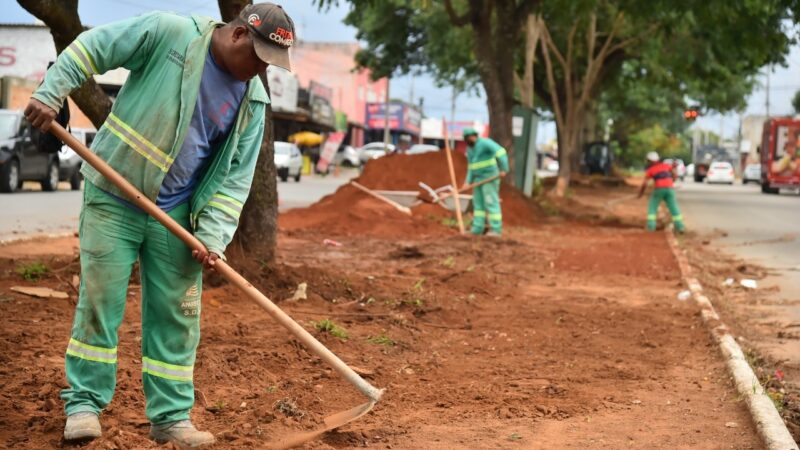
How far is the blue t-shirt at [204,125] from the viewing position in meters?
4.51

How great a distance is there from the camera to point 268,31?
432 cm

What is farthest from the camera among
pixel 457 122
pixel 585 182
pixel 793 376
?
pixel 457 122

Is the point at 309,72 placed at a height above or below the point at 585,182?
above

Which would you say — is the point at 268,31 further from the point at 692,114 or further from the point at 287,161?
the point at 692,114

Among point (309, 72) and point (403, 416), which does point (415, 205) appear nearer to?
point (403, 416)

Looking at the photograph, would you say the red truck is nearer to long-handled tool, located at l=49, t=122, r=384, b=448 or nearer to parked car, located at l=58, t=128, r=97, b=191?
parked car, located at l=58, t=128, r=97, b=191

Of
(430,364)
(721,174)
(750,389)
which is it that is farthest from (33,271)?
(721,174)

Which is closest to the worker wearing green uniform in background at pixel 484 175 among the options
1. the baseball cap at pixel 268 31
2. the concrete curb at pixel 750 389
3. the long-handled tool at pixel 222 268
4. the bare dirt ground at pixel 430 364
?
the bare dirt ground at pixel 430 364

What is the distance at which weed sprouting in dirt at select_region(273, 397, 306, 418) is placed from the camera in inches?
210

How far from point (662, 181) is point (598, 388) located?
574 inches

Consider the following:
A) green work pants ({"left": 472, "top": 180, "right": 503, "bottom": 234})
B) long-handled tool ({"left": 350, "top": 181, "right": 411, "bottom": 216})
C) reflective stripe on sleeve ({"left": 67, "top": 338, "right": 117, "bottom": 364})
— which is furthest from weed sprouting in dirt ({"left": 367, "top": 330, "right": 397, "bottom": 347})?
long-handled tool ({"left": 350, "top": 181, "right": 411, "bottom": 216})

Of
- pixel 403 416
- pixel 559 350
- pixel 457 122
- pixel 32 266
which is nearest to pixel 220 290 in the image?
pixel 32 266

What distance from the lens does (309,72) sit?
74.6 m

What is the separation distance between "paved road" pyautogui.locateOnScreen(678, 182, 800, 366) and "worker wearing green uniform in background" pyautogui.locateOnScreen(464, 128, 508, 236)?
145 inches
